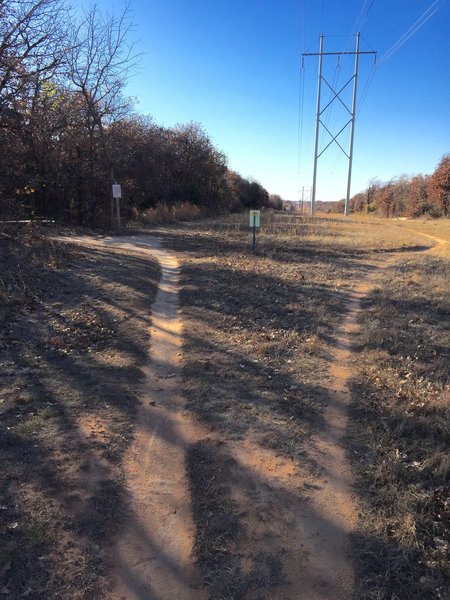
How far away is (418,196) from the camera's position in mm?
56594

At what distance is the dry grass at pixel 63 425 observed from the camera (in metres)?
2.90

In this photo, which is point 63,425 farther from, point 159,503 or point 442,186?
point 442,186

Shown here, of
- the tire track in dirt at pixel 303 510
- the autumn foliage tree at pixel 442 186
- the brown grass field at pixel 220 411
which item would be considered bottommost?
the tire track in dirt at pixel 303 510

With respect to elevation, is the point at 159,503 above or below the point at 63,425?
below

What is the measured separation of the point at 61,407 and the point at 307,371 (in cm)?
295

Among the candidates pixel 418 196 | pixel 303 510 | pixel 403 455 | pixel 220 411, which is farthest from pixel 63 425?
pixel 418 196

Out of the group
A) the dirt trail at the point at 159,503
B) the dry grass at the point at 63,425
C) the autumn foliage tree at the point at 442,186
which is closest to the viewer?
the dirt trail at the point at 159,503

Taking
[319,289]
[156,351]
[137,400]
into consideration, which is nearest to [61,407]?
[137,400]

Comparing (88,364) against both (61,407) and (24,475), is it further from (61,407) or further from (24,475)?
(24,475)

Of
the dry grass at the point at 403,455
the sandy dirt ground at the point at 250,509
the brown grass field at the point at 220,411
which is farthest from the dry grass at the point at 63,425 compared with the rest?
the dry grass at the point at 403,455

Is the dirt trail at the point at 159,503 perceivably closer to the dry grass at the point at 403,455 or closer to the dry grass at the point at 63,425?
the dry grass at the point at 63,425

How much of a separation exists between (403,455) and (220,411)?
5.82 feet

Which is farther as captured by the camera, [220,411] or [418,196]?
[418,196]

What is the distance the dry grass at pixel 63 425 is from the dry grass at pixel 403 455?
1.81 meters
